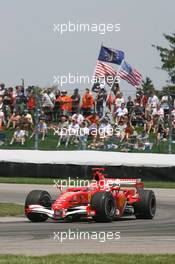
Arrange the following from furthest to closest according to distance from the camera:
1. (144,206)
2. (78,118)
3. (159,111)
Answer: (78,118)
(159,111)
(144,206)

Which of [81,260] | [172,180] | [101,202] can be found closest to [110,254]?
[81,260]

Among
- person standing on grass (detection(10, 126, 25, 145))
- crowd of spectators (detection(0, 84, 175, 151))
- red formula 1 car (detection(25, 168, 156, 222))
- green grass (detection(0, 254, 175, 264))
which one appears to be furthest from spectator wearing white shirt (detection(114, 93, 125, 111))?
green grass (detection(0, 254, 175, 264))

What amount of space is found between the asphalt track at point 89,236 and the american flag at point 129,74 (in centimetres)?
878

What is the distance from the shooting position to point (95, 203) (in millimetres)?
13062

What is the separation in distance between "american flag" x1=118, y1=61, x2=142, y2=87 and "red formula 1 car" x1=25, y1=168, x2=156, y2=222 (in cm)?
936

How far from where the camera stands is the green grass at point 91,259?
27.6 ft

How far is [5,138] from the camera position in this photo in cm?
2391

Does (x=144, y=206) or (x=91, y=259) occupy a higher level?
(x=144, y=206)

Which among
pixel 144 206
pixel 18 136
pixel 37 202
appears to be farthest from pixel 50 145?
pixel 37 202

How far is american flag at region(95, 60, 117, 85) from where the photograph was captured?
75.6 feet

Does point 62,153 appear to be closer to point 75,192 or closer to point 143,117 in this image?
point 143,117

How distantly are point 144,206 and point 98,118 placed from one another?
841 centimetres

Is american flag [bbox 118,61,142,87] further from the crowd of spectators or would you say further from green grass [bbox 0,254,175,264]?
green grass [bbox 0,254,175,264]

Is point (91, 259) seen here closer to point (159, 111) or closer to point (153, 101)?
point (159, 111)
